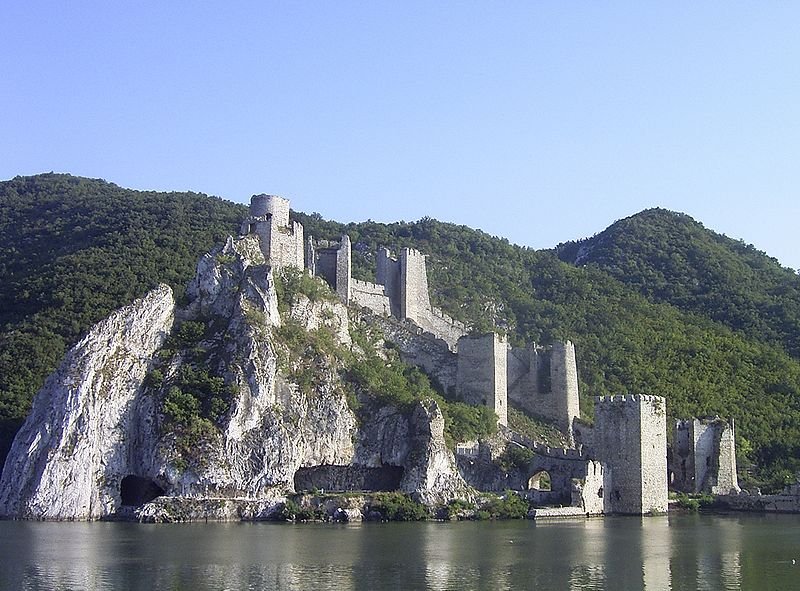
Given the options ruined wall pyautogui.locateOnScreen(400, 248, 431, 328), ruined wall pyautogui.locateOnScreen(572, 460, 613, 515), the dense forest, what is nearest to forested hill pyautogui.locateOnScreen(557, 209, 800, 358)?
→ the dense forest

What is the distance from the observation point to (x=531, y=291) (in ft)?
322

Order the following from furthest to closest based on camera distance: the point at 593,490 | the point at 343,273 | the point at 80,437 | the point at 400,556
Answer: the point at 343,273
the point at 593,490
the point at 80,437
the point at 400,556

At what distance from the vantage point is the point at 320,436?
59656mm

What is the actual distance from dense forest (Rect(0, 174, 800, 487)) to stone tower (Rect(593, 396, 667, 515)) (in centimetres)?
1335

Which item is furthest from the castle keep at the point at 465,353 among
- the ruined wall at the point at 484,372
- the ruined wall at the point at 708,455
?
the ruined wall at the point at 708,455

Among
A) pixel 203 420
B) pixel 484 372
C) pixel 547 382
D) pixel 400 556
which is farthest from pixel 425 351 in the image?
pixel 400 556

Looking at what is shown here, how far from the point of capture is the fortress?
5756 centimetres

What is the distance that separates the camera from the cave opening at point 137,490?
57.9 metres

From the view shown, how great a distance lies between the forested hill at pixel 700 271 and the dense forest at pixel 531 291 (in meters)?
0.21

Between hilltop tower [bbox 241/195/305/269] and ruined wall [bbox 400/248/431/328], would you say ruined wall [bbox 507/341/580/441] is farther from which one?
hilltop tower [bbox 241/195/305/269]

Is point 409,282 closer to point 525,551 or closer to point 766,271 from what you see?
point 525,551

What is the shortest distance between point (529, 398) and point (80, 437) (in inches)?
1031

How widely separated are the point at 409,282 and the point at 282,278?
10.2 meters

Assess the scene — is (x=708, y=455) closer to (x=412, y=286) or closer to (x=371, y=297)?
(x=412, y=286)
